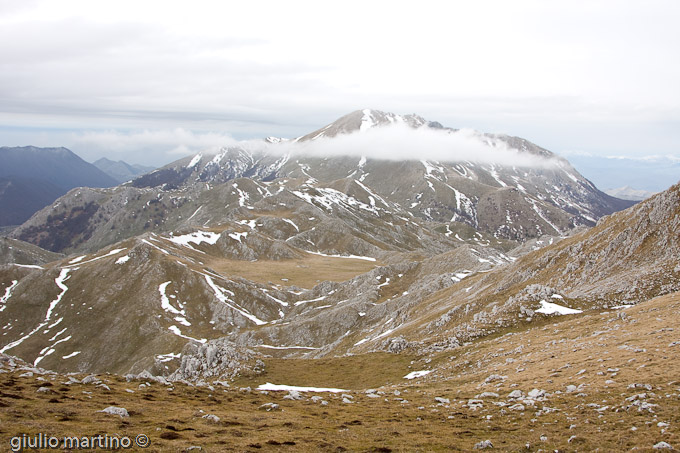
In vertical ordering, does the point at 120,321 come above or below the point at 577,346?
below

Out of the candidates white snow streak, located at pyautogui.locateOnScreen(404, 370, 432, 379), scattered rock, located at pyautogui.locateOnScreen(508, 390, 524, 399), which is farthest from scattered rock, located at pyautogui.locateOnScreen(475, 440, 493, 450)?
white snow streak, located at pyautogui.locateOnScreen(404, 370, 432, 379)

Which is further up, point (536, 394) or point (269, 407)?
point (536, 394)

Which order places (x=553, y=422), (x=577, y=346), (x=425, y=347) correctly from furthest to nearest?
1. (x=425, y=347)
2. (x=577, y=346)
3. (x=553, y=422)

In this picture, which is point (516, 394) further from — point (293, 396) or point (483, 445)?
point (293, 396)

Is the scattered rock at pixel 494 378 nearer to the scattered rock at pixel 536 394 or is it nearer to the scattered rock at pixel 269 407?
the scattered rock at pixel 536 394

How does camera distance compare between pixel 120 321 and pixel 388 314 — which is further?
pixel 120 321

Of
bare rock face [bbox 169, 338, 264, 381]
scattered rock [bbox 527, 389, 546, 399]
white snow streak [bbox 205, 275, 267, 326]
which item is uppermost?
scattered rock [bbox 527, 389, 546, 399]

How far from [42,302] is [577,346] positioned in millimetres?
203372

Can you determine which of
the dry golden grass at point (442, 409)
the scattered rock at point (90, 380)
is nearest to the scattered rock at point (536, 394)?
the dry golden grass at point (442, 409)

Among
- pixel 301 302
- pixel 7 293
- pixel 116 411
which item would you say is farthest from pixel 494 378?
pixel 7 293

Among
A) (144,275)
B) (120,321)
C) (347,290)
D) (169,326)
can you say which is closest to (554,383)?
(347,290)

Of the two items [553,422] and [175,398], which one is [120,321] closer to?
[175,398]

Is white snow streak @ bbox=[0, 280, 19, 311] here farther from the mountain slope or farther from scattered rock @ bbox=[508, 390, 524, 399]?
scattered rock @ bbox=[508, 390, 524, 399]

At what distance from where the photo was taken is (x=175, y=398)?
98.1ft
